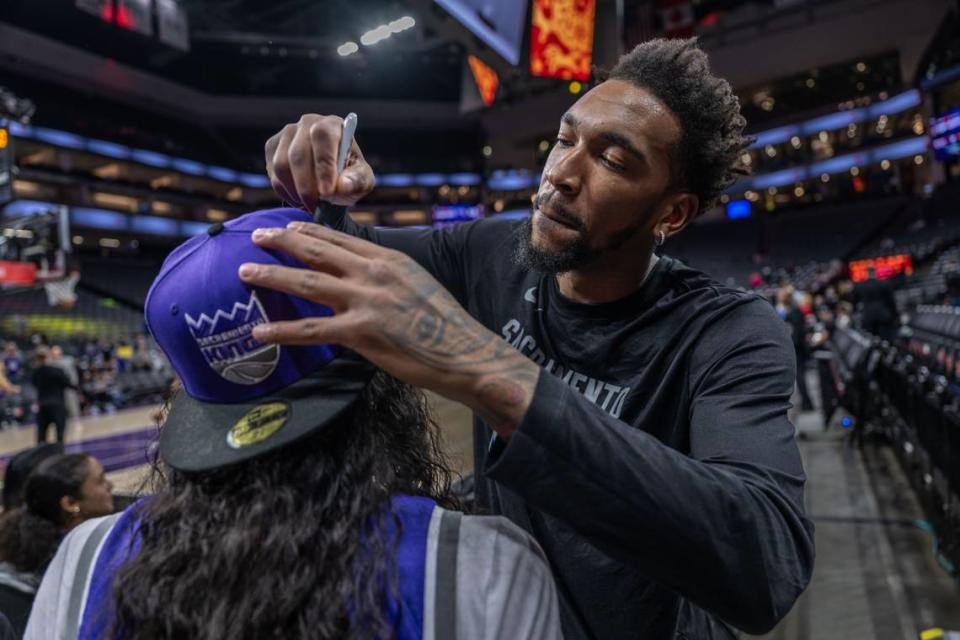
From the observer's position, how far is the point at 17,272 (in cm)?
1277

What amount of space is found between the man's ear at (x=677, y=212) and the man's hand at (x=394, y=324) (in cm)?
81

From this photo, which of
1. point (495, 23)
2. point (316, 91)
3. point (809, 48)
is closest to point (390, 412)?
point (495, 23)

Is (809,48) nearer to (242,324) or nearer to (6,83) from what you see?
(242,324)

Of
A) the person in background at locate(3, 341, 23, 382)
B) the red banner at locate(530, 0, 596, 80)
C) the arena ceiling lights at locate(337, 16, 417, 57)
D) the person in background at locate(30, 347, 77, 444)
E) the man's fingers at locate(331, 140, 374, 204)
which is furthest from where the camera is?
the arena ceiling lights at locate(337, 16, 417, 57)

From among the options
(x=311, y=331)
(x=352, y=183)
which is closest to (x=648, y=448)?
(x=311, y=331)

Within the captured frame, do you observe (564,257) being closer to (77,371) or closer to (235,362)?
(235,362)

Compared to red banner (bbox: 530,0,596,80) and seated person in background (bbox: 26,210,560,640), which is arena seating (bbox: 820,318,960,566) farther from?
red banner (bbox: 530,0,596,80)

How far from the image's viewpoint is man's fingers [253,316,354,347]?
642 millimetres

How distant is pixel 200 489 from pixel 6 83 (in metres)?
27.9

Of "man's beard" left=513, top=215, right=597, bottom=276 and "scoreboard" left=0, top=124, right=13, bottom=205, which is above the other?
"scoreboard" left=0, top=124, right=13, bottom=205

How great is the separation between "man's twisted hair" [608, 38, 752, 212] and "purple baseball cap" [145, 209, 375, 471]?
0.90 m

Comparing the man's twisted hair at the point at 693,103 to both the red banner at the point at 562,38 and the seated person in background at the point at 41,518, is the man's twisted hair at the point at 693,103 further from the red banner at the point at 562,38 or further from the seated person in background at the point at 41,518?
the red banner at the point at 562,38

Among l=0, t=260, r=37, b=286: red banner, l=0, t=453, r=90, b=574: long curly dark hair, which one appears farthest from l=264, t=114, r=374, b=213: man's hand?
l=0, t=260, r=37, b=286: red banner

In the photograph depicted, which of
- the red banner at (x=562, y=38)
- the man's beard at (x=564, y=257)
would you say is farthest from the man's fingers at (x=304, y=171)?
the red banner at (x=562, y=38)
